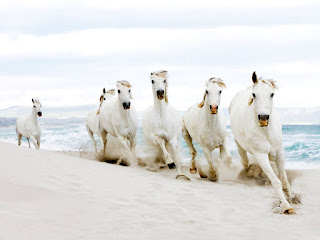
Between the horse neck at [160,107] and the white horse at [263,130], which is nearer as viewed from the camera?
the white horse at [263,130]

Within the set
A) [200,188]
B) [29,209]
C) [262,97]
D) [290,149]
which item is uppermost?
[262,97]

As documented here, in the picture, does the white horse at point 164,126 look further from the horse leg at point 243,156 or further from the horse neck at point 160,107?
the horse leg at point 243,156

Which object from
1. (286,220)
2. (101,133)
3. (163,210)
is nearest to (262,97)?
(286,220)

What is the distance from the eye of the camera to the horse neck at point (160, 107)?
9586 mm

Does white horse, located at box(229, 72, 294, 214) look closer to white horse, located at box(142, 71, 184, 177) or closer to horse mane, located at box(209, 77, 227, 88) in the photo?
horse mane, located at box(209, 77, 227, 88)

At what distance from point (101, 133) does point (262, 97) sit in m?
7.01

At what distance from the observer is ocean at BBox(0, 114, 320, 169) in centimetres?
2066

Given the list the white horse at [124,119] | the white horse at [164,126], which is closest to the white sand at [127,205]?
the white horse at [164,126]

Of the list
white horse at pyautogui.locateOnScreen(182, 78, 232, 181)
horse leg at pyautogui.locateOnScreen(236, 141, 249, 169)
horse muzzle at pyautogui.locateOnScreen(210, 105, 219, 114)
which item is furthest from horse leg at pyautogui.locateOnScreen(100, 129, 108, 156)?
horse muzzle at pyautogui.locateOnScreen(210, 105, 219, 114)

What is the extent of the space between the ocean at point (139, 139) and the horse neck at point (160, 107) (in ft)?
9.15

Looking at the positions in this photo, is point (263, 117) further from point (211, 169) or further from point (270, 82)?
point (211, 169)

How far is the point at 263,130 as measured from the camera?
718 cm

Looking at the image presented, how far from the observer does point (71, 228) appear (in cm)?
484

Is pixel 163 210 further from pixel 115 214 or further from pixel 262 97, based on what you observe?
pixel 262 97
